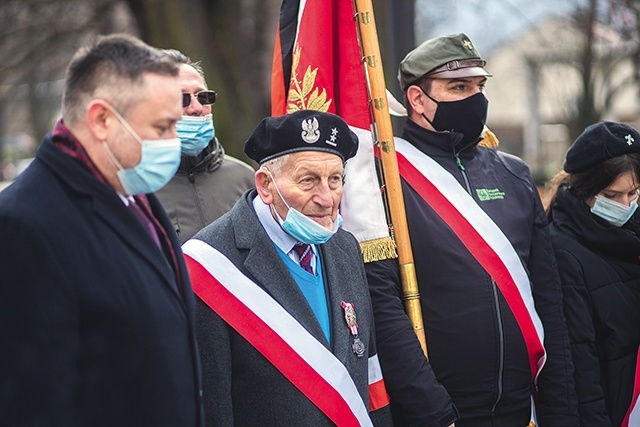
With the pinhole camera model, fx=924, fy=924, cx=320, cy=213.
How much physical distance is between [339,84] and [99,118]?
1.76 metres

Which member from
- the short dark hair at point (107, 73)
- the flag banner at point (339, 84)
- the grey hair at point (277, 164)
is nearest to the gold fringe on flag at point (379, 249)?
the flag banner at point (339, 84)

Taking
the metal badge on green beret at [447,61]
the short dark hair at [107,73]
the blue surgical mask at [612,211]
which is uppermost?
the short dark hair at [107,73]

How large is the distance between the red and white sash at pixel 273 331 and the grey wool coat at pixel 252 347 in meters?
0.03

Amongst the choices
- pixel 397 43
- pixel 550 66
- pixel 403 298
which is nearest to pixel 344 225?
pixel 403 298

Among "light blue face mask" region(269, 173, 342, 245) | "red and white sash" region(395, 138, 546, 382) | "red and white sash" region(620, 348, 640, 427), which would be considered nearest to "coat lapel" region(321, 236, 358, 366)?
"light blue face mask" region(269, 173, 342, 245)

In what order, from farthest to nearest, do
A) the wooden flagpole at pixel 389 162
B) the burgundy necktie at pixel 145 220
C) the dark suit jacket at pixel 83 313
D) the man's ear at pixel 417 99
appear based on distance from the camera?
the man's ear at pixel 417 99
the wooden flagpole at pixel 389 162
the burgundy necktie at pixel 145 220
the dark suit jacket at pixel 83 313

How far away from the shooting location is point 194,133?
4.12 metres

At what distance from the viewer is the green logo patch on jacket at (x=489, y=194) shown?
157 inches

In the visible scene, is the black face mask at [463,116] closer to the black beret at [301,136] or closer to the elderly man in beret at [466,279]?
the elderly man in beret at [466,279]

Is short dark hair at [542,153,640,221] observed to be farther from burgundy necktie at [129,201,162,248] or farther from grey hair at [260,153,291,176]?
burgundy necktie at [129,201,162,248]

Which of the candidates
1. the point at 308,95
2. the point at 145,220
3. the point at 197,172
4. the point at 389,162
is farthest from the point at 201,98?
the point at 145,220

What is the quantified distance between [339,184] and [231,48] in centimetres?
863

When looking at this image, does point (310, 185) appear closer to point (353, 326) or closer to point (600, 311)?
point (353, 326)

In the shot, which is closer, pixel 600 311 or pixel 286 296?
pixel 286 296
